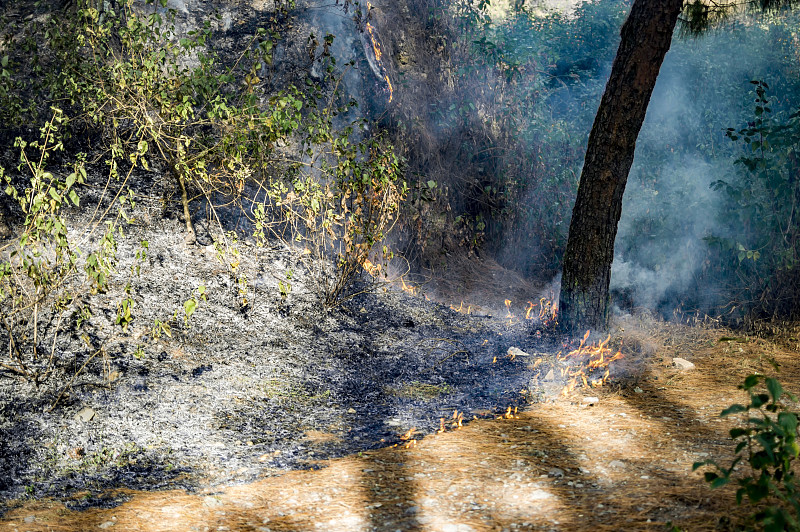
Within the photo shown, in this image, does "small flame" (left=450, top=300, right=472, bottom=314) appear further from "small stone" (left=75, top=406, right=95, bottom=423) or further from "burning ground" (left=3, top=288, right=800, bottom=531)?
"small stone" (left=75, top=406, right=95, bottom=423)

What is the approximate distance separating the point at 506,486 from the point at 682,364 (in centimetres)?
268

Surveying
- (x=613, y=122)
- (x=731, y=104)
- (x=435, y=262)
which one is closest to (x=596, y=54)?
(x=731, y=104)

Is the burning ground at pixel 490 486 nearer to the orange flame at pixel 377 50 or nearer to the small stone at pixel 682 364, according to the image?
the small stone at pixel 682 364

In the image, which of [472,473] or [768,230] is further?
[768,230]

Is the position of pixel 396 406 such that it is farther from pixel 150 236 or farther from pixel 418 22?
pixel 418 22

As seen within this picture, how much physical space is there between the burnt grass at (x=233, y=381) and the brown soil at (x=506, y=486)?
0.21 meters

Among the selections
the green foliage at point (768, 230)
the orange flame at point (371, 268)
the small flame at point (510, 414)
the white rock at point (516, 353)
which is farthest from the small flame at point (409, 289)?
the green foliage at point (768, 230)

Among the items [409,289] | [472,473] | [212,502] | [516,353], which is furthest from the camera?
[409,289]

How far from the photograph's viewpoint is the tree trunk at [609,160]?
196 inches

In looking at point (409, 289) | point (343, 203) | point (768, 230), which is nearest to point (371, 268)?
point (409, 289)

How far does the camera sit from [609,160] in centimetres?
523

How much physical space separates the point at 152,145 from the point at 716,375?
234 inches

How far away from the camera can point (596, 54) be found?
11.6 m

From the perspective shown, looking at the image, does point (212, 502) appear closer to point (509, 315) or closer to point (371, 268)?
point (371, 268)
